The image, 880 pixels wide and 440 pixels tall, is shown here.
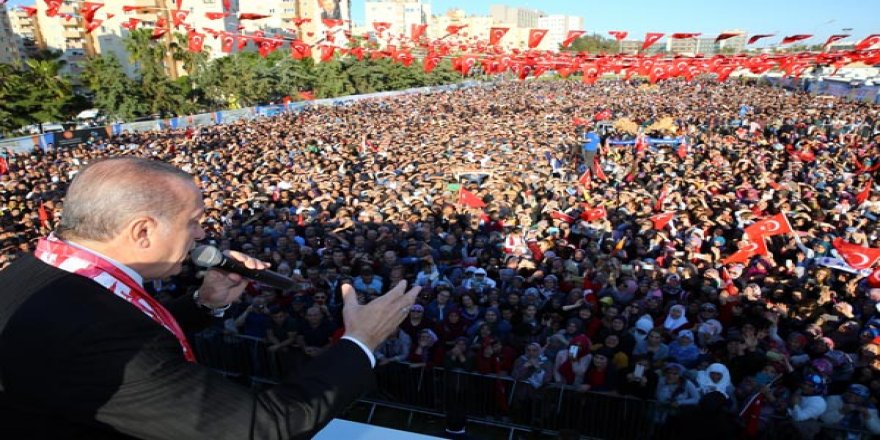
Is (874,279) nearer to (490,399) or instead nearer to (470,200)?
(490,399)

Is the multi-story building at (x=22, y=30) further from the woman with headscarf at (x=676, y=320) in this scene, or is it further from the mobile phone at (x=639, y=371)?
the mobile phone at (x=639, y=371)

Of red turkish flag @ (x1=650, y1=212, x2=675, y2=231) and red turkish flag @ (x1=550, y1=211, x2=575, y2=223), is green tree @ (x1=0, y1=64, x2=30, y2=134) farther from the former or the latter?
red turkish flag @ (x1=650, y1=212, x2=675, y2=231)

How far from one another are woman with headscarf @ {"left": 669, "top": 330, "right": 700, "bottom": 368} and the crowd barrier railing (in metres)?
0.71

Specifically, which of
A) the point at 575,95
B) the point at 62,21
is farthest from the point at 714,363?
the point at 62,21

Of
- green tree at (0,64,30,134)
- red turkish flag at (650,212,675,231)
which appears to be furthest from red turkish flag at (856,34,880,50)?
green tree at (0,64,30,134)

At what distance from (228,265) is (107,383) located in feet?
2.52

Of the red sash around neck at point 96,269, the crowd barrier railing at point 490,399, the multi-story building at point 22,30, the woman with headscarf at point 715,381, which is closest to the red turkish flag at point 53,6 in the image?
the crowd barrier railing at point 490,399

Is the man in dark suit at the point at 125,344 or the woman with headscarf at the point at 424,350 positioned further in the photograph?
the woman with headscarf at the point at 424,350

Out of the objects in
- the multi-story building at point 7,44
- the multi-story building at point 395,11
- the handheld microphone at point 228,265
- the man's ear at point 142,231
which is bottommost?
the handheld microphone at point 228,265

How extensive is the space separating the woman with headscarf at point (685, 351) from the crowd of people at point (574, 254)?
0.05 ft

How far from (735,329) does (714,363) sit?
37.1 inches

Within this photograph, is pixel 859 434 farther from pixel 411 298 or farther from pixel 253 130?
pixel 253 130

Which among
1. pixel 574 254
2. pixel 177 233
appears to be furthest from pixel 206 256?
pixel 574 254

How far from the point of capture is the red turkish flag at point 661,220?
929 cm
